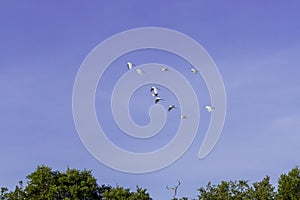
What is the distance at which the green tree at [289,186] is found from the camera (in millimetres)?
60844

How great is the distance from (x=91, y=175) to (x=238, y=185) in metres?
16.6

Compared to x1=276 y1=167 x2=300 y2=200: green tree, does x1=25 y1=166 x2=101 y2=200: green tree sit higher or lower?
higher

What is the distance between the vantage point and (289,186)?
61.3 m

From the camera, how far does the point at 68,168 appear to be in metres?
63.5

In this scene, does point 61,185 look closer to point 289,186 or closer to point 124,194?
point 124,194

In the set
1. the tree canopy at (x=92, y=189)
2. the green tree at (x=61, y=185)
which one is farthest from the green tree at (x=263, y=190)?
the green tree at (x=61, y=185)

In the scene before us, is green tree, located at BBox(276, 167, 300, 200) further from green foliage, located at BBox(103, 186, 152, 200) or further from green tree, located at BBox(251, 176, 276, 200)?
green foliage, located at BBox(103, 186, 152, 200)

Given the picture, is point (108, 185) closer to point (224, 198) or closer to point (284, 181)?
point (224, 198)

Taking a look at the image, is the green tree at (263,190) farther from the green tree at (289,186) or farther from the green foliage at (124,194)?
the green foliage at (124,194)

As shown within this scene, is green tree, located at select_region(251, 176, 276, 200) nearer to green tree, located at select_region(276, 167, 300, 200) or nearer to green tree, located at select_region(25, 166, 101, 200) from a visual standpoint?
green tree, located at select_region(276, 167, 300, 200)

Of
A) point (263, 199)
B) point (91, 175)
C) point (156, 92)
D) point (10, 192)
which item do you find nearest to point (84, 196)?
point (91, 175)

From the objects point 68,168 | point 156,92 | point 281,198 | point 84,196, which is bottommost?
point 156,92

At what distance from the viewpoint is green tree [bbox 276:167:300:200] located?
6084cm

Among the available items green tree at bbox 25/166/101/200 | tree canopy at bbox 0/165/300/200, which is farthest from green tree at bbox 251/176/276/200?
green tree at bbox 25/166/101/200
